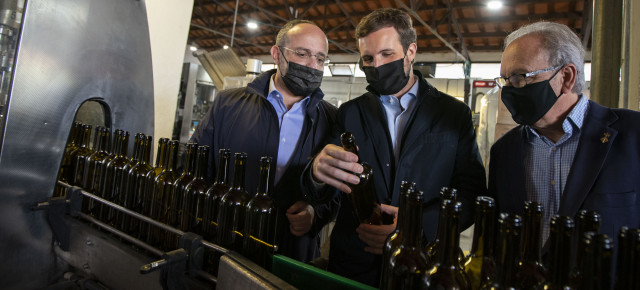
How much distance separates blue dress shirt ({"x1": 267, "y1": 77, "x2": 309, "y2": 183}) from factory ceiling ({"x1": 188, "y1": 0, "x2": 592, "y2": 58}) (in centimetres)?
474

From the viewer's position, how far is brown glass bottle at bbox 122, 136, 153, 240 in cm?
125

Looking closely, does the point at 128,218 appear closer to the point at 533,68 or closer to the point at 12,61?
the point at 12,61

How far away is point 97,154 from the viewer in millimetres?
1470

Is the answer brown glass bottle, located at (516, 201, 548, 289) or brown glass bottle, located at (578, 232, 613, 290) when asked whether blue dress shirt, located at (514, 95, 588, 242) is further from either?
brown glass bottle, located at (578, 232, 613, 290)

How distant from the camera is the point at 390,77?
1492mm

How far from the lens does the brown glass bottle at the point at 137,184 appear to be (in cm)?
125

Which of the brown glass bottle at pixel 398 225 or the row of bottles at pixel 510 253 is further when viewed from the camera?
the brown glass bottle at pixel 398 225

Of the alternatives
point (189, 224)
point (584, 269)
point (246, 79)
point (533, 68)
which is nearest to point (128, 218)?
point (189, 224)

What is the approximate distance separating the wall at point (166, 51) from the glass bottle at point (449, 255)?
8.92 ft

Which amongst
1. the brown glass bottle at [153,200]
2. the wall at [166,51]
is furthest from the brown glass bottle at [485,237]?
the wall at [166,51]

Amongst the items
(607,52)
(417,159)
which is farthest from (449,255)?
(607,52)

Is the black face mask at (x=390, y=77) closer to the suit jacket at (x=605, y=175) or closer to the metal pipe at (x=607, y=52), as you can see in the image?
the suit jacket at (x=605, y=175)

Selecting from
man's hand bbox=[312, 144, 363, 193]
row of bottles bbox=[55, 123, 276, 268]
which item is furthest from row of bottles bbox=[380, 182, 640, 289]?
row of bottles bbox=[55, 123, 276, 268]

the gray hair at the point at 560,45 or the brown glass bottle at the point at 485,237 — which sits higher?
the gray hair at the point at 560,45
